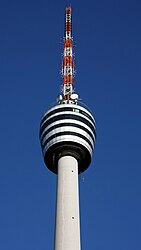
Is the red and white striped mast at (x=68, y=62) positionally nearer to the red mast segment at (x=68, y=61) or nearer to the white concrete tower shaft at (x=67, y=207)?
the red mast segment at (x=68, y=61)

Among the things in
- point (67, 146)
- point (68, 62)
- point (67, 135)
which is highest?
point (68, 62)

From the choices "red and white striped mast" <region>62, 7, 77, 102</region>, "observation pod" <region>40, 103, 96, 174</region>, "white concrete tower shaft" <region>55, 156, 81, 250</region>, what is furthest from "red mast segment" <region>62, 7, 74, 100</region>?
"white concrete tower shaft" <region>55, 156, 81, 250</region>

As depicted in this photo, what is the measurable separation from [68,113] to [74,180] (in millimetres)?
11508

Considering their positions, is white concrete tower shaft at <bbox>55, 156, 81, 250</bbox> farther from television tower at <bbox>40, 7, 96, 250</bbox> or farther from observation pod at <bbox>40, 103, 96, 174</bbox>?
observation pod at <bbox>40, 103, 96, 174</bbox>

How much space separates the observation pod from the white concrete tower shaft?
1.89 meters

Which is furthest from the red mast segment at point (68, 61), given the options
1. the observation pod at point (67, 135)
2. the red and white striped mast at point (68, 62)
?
the observation pod at point (67, 135)

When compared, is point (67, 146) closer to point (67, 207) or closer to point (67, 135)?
point (67, 135)

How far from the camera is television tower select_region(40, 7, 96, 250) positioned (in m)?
69.0

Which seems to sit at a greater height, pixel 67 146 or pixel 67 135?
pixel 67 135

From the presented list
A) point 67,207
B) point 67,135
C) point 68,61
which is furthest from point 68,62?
point 67,207

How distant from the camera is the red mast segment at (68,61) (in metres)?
84.4

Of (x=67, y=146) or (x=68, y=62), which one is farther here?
(x=68, y=62)

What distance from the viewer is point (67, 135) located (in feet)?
247

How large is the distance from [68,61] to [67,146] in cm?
1927
